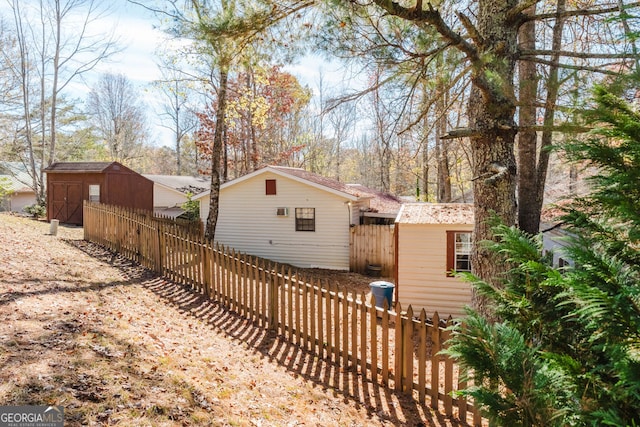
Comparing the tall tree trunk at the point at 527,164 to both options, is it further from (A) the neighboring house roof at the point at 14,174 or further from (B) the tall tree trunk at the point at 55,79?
(A) the neighboring house roof at the point at 14,174

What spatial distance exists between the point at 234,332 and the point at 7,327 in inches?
120

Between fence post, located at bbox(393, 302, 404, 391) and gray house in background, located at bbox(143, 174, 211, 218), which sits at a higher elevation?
gray house in background, located at bbox(143, 174, 211, 218)

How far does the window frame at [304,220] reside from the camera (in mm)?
14422

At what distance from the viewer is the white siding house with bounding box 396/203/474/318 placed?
870 cm

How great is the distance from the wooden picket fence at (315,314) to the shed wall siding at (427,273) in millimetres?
552

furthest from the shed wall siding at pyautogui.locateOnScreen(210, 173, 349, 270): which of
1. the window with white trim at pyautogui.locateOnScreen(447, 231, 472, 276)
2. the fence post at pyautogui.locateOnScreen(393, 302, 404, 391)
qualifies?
the fence post at pyautogui.locateOnScreen(393, 302, 404, 391)

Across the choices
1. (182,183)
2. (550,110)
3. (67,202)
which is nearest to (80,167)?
(67,202)

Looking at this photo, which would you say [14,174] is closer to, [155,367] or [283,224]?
[283,224]

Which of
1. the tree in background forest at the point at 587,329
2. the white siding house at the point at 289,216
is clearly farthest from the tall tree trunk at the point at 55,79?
the tree in background forest at the point at 587,329

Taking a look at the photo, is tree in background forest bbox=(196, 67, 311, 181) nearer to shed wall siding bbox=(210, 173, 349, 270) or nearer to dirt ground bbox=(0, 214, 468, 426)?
shed wall siding bbox=(210, 173, 349, 270)

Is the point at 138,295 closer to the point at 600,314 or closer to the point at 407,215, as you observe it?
the point at 407,215

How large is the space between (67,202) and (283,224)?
41.5 ft

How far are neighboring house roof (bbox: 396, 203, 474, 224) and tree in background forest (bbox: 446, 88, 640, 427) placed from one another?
6.77 metres

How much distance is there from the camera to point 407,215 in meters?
9.26
